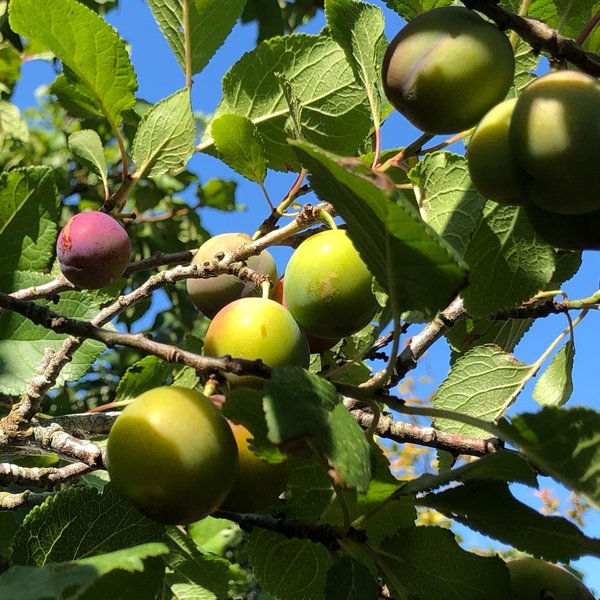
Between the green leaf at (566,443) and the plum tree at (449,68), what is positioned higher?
the plum tree at (449,68)

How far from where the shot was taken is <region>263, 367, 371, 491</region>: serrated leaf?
32.4 inches

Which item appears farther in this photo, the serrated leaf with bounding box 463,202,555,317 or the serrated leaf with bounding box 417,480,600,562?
the serrated leaf with bounding box 463,202,555,317

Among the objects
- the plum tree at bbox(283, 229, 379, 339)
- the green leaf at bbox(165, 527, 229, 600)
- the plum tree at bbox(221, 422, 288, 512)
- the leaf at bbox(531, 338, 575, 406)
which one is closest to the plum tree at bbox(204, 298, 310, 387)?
the plum tree at bbox(283, 229, 379, 339)

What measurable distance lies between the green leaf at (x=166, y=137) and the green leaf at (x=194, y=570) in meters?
0.92

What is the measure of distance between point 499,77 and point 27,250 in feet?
4.15

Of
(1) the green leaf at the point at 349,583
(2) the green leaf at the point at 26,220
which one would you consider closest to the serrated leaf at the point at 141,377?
(2) the green leaf at the point at 26,220

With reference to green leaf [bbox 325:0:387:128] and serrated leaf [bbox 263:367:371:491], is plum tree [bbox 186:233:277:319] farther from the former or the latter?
serrated leaf [bbox 263:367:371:491]

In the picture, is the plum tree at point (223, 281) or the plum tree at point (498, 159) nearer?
the plum tree at point (498, 159)

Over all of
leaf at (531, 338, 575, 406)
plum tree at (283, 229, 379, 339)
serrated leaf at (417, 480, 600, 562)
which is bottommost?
leaf at (531, 338, 575, 406)

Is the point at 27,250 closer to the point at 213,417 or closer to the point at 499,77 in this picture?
the point at 213,417

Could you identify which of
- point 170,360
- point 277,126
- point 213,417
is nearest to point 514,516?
point 213,417

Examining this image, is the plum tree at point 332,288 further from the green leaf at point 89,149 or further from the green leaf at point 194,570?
the green leaf at point 89,149

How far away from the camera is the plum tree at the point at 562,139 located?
0.92 metres

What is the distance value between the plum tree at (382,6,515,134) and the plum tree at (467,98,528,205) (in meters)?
0.03
